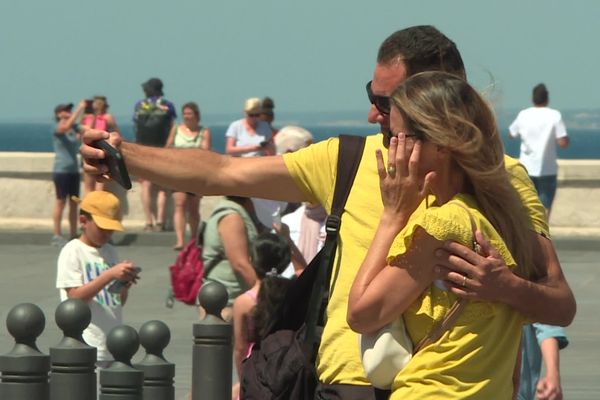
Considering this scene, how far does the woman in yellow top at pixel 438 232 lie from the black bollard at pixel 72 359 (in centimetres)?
197

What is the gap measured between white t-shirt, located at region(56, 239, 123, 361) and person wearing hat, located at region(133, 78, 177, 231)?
11708 mm

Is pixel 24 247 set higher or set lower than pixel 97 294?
lower

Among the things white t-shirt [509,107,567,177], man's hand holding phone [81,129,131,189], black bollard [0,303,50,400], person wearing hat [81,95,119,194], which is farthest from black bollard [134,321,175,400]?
person wearing hat [81,95,119,194]

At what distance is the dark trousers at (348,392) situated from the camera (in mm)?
4055

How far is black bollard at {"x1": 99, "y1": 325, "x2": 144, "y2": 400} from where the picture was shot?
580 centimetres

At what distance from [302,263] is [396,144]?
472cm

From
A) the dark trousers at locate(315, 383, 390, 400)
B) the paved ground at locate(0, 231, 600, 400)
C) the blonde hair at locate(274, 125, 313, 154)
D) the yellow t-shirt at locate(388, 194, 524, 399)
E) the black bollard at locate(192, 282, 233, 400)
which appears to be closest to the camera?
the yellow t-shirt at locate(388, 194, 524, 399)

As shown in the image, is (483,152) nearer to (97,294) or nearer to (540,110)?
(97,294)

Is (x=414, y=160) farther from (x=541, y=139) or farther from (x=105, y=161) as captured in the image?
(x=541, y=139)

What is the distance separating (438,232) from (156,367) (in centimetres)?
291

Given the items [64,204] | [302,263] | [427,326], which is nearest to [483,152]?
[427,326]

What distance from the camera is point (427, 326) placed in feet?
12.4

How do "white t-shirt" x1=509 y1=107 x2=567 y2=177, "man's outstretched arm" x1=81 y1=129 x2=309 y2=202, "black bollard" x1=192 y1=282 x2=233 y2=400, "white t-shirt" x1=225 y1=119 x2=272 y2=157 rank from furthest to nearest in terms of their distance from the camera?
"white t-shirt" x1=225 y1=119 x2=272 y2=157
"white t-shirt" x1=509 y1=107 x2=567 y2=177
"black bollard" x1=192 y1=282 x2=233 y2=400
"man's outstretched arm" x1=81 y1=129 x2=309 y2=202

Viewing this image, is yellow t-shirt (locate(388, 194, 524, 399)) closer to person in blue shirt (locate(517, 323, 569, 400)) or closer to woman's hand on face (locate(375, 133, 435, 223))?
woman's hand on face (locate(375, 133, 435, 223))
